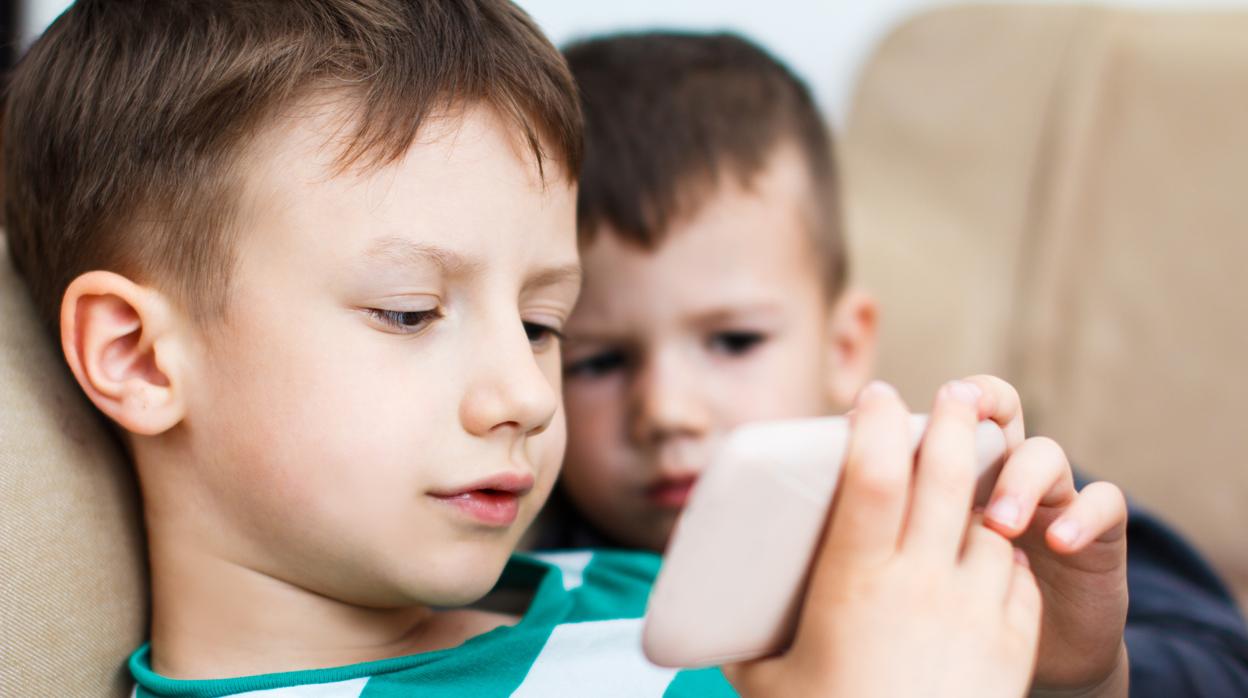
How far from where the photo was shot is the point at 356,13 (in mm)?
810

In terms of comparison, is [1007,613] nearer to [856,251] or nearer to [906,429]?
[906,429]

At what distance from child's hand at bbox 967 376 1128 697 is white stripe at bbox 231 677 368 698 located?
1.36 ft

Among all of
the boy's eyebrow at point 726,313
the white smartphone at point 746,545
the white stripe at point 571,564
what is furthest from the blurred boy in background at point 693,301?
the white smartphone at point 746,545

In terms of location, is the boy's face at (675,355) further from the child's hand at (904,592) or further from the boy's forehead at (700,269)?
the child's hand at (904,592)

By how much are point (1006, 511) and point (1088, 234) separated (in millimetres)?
1164

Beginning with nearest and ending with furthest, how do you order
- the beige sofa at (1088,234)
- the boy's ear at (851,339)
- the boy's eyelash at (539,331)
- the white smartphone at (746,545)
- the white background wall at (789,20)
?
the white smartphone at (746,545)
the boy's eyelash at (539,331)
the boy's ear at (851,339)
the beige sofa at (1088,234)
the white background wall at (789,20)

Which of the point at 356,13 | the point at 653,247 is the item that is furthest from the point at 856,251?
the point at 356,13

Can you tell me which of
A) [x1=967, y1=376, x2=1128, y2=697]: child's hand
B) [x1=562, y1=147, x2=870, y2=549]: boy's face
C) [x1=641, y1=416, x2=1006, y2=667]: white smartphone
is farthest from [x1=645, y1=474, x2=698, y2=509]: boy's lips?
[x1=641, y1=416, x2=1006, y2=667]: white smartphone

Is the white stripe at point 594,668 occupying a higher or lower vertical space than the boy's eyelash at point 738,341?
lower

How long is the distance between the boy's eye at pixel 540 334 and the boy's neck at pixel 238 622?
0.23 m

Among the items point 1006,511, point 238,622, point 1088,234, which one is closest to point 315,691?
point 238,622

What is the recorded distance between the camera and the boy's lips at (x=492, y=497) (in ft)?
2.58

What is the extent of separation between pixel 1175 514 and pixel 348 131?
1318 millimetres

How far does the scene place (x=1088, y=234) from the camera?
5.58 feet
